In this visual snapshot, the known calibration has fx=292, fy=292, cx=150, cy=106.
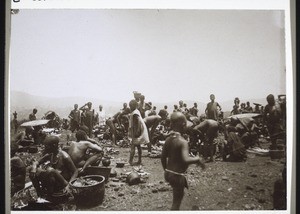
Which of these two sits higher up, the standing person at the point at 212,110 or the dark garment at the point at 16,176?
the standing person at the point at 212,110

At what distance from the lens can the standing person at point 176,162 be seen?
7.14ft

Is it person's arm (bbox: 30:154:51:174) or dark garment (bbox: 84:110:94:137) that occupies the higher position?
dark garment (bbox: 84:110:94:137)

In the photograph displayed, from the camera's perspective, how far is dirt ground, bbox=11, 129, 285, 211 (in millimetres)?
2186

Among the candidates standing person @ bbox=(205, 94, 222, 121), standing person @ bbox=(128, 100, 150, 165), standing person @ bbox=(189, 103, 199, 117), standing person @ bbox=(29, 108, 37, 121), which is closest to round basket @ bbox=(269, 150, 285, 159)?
standing person @ bbox=(205, 94, 222, 121)

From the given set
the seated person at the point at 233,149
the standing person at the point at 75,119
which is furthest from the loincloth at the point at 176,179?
the standing person at the point at 75,119

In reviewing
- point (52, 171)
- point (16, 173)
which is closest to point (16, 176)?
point (16, 173)

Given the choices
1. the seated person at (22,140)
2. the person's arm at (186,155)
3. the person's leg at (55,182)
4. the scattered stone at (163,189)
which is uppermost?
the seated person at (22,140)

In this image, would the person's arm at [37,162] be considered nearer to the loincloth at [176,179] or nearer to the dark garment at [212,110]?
the loincloth at [176,179]

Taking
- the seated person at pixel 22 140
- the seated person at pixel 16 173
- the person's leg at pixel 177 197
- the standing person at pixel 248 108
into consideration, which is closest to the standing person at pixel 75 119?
the seated person at pixel 22 140

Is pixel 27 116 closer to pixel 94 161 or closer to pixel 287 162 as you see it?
pixel 94 161

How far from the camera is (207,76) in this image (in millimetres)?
2262

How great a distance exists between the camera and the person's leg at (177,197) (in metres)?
2.18

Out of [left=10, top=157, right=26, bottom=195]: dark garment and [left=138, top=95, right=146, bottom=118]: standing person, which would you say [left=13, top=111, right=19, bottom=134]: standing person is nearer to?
[left=10, top=157, right=26, bottom=195]: dark garment

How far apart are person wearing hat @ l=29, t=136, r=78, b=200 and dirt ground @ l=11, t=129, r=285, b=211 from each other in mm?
134
